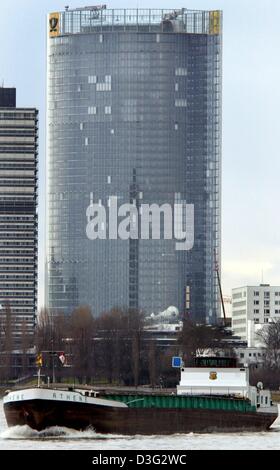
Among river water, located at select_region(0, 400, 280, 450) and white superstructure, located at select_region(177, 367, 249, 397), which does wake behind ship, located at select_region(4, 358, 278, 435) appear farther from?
river water, located at select_region(0, 400, 280, 450)

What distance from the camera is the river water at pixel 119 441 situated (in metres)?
66.5

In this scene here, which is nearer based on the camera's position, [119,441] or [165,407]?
[119,441]

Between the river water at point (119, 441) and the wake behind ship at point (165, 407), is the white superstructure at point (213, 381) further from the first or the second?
the river water at point (119, 441)

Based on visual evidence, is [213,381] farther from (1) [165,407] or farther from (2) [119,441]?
(2) [119,441]

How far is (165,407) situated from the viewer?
7912cm

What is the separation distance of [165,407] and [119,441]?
345 inches

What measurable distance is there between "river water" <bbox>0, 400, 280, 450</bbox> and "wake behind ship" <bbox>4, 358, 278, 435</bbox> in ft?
1.63

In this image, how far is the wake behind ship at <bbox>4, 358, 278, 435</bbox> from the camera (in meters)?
74.2

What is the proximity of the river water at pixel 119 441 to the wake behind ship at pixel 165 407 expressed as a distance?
50 cm

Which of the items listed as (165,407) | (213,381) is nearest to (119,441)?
(165,407)

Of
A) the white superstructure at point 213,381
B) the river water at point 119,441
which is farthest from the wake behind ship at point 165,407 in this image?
the river water at point 119,441
